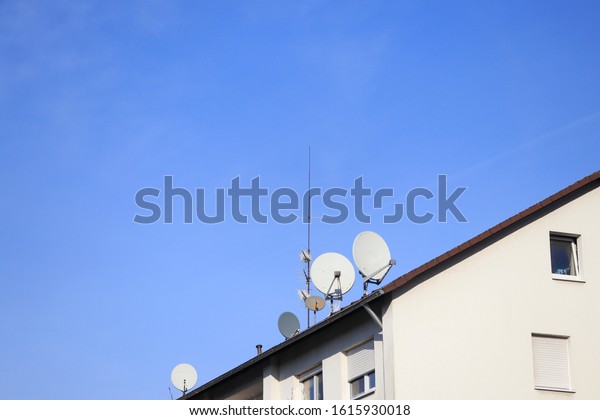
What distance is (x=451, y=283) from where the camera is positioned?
111 ft

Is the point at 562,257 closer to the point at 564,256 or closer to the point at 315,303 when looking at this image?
the point at 564,256

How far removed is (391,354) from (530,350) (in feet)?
12.8

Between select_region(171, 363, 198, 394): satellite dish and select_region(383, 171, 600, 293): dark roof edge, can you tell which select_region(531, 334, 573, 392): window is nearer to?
select_region(383, 171, 600, 293): dark roof edge

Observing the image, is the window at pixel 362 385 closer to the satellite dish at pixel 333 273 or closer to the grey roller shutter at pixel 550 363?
the grey roller shutter at pixel 550 363

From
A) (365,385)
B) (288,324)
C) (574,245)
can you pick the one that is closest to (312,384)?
(365,385)

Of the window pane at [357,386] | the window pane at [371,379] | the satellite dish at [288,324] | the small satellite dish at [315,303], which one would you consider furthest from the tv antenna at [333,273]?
the window pane at [371,379]

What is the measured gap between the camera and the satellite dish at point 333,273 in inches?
1542

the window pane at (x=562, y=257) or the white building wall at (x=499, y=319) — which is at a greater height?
the window pane at (x=562, y=257)

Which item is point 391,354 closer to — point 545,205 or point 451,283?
point 451,283

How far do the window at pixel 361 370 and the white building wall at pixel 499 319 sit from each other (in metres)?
1.27

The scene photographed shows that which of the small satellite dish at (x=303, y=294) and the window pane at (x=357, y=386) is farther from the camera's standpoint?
the small satellite dish at (x=303, y=294)

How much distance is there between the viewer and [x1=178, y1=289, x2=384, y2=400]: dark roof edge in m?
33.1

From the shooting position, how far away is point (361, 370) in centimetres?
3425
